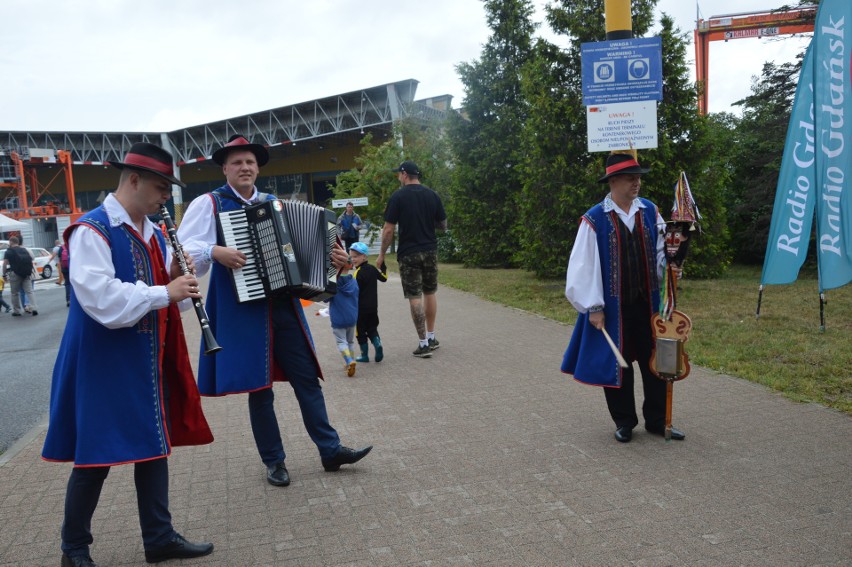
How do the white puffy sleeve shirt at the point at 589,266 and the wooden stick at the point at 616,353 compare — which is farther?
the white puffy sleeve shirt at the point at 589,266

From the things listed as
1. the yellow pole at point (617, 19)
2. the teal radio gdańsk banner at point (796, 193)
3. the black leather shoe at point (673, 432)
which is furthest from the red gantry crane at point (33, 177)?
the black leather shoe at point (673, 432)

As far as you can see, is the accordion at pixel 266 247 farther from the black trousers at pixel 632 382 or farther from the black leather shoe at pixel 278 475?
the black trousers at pixel 632 382

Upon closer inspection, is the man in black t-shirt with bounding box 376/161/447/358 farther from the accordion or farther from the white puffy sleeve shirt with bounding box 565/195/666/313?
the accordion

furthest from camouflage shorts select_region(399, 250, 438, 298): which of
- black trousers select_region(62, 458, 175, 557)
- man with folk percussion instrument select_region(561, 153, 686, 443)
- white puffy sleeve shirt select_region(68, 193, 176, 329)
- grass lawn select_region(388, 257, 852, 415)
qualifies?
white puffy sleeve shirt select_region(68, 193, 176, 329)

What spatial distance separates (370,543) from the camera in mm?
3535

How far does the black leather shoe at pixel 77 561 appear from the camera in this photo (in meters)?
3.26

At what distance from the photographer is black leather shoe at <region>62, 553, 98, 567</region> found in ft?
10.7

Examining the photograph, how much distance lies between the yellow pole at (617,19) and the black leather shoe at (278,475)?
546 centimetres

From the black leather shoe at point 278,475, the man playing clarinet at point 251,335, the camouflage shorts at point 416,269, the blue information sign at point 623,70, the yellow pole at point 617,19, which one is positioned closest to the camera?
the man playing clarinet at point 251,335

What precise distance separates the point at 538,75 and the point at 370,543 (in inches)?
477

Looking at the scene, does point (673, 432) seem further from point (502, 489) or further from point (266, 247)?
point (266, 247)

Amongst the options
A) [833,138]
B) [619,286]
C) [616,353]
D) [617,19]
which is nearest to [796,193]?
[833,138]

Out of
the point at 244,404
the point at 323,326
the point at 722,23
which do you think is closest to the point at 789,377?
the point at 244,404

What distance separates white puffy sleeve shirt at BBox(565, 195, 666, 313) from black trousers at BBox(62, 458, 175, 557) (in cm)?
279
